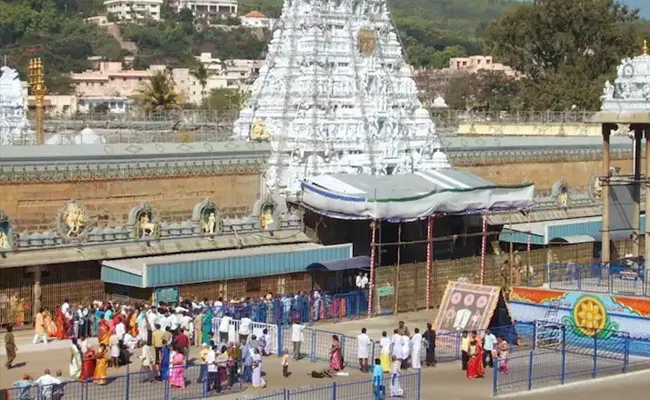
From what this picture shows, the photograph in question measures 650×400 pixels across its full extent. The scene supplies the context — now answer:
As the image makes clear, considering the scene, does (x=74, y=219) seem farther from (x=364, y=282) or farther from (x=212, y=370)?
(x=212, y=370)

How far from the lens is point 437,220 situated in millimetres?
33750

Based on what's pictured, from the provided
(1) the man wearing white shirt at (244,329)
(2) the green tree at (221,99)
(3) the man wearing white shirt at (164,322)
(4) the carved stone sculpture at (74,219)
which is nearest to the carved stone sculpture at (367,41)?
(4) the carved stone sculpture at (74,219)

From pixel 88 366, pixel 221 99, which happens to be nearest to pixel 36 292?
pixel 88 366

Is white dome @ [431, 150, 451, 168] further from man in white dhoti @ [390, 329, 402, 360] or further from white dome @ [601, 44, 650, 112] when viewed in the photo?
man in white dhoti @ [390, 329, 402, 360]

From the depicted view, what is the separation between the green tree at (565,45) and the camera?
211 ft

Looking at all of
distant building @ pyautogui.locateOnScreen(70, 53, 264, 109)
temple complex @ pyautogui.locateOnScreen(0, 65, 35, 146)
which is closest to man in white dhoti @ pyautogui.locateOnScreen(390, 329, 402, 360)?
temple complex @ pyautogui.locateOnScreen(0, 65, 35, 146)

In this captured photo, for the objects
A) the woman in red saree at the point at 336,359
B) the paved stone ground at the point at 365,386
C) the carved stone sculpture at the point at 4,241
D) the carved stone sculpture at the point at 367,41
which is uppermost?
the carved stone sculpture at the point at 367,41

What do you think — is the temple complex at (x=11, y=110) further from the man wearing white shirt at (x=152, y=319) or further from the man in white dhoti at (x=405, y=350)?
Result: the man in white dhoti at (x=405, y=350)

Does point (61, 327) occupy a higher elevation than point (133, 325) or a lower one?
lower

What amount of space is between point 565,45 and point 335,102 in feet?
114

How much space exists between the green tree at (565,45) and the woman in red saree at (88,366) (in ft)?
149

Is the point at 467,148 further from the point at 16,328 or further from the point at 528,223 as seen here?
the point at 16,328

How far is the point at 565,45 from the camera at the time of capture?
66.2 m

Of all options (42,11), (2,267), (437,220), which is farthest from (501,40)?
(42,11)
